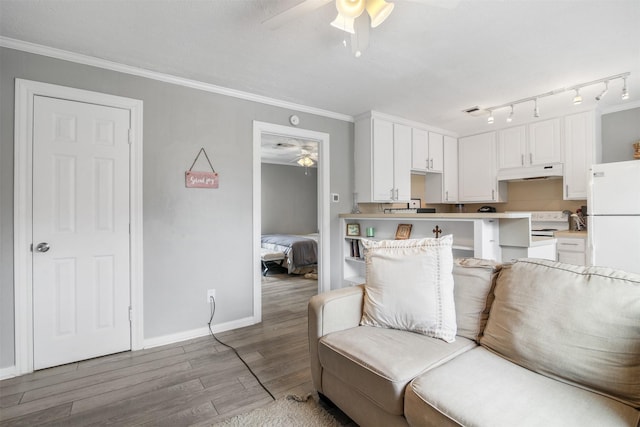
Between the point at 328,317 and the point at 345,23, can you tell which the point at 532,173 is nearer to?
the point at 345,23

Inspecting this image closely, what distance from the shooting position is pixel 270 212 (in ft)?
25.0

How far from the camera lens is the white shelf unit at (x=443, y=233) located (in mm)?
2623

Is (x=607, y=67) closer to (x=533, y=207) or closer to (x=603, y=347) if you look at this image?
(x=533, y=207)

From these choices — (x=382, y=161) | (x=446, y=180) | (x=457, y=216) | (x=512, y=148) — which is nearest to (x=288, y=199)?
(x=446, y=180)

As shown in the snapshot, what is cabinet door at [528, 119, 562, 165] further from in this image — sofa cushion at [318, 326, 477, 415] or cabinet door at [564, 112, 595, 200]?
sofa cushion at [318, 326, 477, 415]

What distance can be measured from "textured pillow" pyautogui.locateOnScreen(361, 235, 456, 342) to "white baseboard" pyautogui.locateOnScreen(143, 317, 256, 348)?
68.0 inches

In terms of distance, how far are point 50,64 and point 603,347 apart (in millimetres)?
3720

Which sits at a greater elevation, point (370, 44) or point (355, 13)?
point (370, 44)

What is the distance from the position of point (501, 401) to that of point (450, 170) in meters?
4.19

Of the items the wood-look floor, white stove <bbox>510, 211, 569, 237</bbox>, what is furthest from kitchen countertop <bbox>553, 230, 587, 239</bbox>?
the wood-look floor

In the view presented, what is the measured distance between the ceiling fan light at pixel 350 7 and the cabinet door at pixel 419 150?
112 inches

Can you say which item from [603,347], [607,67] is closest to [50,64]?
[603,347]

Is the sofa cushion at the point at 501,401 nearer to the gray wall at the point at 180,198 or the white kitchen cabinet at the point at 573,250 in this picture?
the gray wall at the point at 180,198

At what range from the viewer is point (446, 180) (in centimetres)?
477
